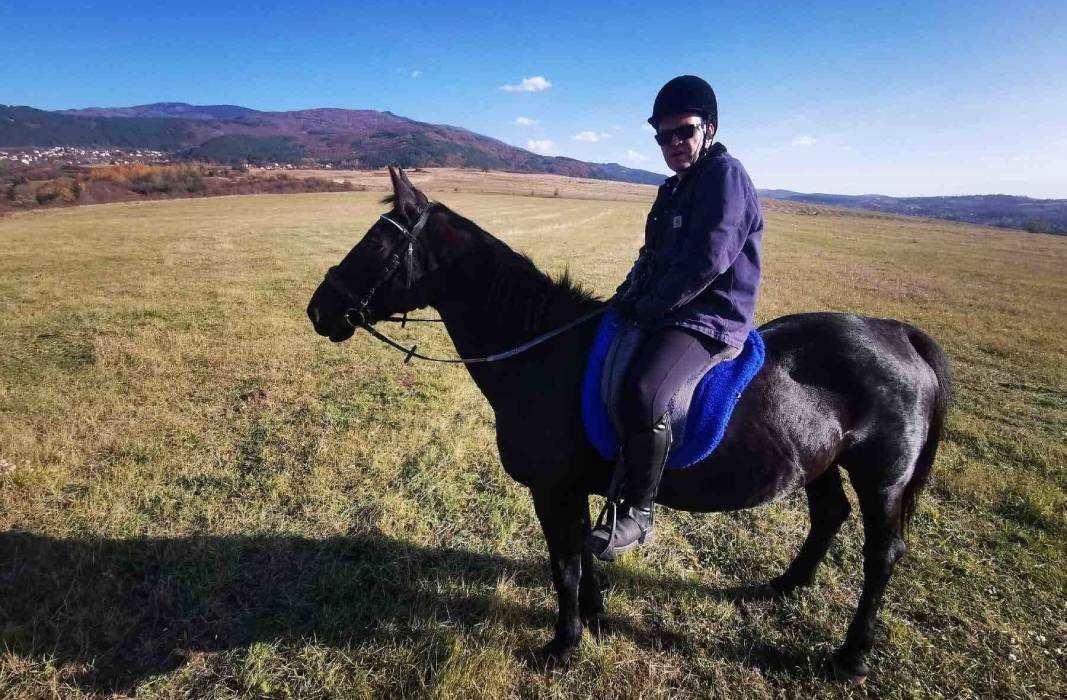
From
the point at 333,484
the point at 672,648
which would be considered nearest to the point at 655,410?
the point at 672,648

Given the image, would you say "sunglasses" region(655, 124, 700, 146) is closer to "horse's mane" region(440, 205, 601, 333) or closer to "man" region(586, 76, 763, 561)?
"man" region(586, 76, 763, 561)

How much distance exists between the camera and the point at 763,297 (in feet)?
51.7

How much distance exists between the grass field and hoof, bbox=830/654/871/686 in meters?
0.07

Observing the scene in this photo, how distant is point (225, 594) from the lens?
3.79 metres

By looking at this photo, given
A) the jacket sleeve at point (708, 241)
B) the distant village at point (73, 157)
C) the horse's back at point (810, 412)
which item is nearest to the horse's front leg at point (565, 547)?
the horse's back at point (810, 412)

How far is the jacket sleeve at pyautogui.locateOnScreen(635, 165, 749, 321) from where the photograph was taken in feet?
8.40

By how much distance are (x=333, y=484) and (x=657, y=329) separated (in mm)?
4038

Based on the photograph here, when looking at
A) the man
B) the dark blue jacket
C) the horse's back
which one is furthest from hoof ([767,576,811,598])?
the dark blue jacket

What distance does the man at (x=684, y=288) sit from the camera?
260 centimetres

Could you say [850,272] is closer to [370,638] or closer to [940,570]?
[940,570]

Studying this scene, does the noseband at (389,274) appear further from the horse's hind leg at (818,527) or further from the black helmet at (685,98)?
the horse's hind leg at (818,527)

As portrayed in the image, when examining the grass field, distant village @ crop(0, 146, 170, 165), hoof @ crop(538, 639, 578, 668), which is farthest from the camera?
distant village @ crop(0, 146, 170, 165)

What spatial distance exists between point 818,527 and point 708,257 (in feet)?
9.24

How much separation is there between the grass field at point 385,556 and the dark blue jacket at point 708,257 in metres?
2.41
